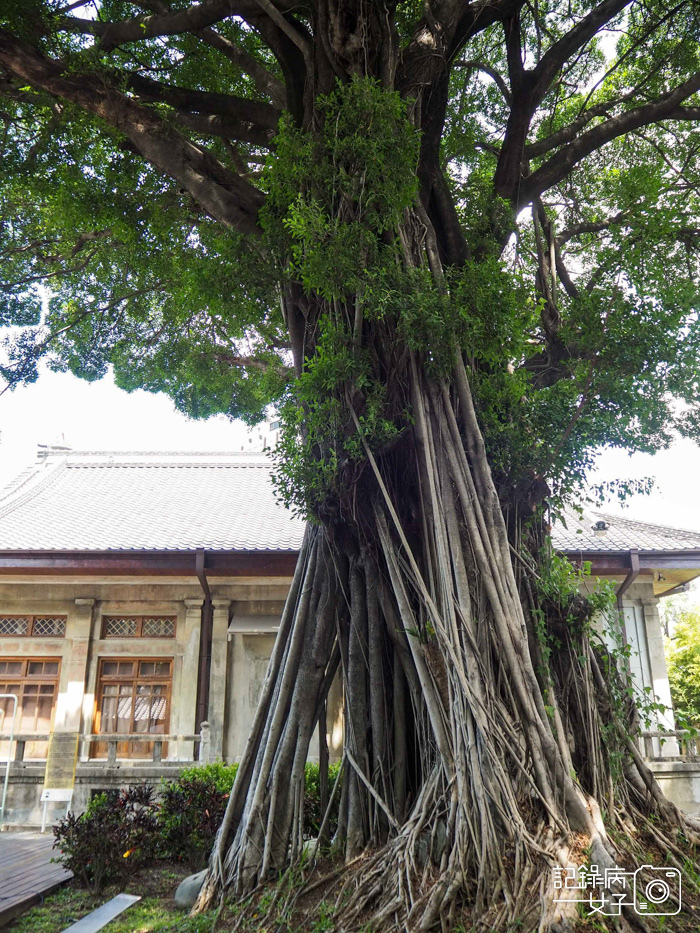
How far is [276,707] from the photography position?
445cm

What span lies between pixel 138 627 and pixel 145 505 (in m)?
2.61

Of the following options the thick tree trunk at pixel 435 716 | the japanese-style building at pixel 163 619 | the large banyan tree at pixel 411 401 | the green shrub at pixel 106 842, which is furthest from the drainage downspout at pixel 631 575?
the green shrub at pixel 106 842

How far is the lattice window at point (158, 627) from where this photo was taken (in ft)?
31.2

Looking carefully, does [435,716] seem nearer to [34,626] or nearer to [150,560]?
[150,560]

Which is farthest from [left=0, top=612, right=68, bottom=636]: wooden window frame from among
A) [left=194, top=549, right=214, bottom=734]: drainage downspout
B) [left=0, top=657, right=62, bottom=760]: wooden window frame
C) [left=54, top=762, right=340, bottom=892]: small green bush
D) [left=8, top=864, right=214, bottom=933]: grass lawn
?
[left=8, top=864, right=214, bottom=933]: grass lawn

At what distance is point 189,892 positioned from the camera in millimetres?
4297

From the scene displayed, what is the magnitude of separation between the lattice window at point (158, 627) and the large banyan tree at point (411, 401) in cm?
527

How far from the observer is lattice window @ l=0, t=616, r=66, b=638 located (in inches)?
374

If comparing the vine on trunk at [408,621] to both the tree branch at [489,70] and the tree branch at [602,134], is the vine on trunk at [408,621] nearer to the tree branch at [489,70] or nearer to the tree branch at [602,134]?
the tree branch at [602,134]

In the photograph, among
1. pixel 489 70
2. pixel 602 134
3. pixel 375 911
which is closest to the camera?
pixel 375 911

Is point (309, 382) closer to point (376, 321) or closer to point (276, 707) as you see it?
point (376, 321)

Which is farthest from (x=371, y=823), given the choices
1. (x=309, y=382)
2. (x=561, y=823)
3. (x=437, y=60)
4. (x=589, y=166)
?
(x=589, y=166)

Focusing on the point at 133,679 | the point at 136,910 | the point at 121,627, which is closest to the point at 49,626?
the point at 121,627

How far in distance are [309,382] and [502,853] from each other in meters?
2.56
